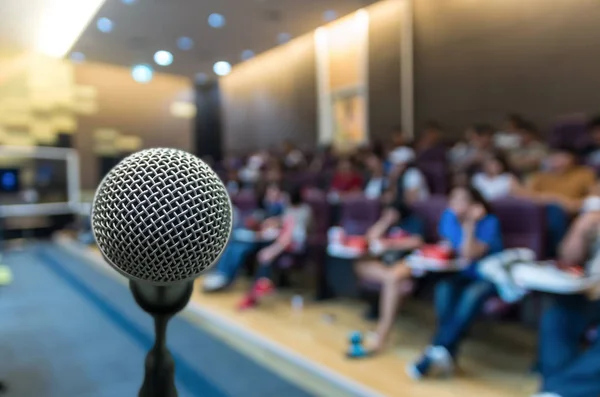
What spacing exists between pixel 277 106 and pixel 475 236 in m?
4.91

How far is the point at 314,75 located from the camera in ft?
21.4

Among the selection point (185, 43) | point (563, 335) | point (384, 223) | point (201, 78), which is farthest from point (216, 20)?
point (563, 335)

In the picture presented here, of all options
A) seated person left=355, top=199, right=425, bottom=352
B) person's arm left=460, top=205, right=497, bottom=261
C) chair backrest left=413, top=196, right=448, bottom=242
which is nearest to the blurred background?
chair backrest left=413, top=196, right=448, bottom=242

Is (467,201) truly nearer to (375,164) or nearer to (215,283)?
(375,164)

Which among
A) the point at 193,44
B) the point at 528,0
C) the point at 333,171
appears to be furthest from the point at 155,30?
the point at 528,0

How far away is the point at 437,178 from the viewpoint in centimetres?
367

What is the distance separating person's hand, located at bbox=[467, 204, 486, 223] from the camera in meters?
2.24

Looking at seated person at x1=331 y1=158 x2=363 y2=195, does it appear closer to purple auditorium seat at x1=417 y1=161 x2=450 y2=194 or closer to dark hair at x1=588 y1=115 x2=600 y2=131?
purple auditorium seat at x1=417 y1=161 x2=450 y2=194

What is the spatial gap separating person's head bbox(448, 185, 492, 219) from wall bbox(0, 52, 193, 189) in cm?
152

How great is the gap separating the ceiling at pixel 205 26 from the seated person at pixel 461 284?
7.54 feet

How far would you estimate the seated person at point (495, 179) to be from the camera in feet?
9.82

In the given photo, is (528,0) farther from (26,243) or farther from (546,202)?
(26,243)

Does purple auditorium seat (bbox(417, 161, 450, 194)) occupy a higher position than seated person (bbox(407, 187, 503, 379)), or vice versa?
purple auditorium seat (bbox(417, 161, 450, 194))

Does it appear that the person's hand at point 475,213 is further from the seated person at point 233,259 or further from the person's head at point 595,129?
the seated person at point 233,259
